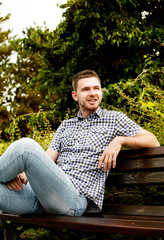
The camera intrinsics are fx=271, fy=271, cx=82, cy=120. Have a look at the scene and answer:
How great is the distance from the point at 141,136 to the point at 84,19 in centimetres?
529

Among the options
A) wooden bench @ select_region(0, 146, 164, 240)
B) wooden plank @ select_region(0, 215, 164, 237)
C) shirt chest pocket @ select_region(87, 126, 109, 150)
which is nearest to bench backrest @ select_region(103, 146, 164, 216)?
wooden bench @ select_region(0, 146, 164, 240)

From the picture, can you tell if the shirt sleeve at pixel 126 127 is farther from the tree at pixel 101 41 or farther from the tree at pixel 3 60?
the tree at pixel 3 60

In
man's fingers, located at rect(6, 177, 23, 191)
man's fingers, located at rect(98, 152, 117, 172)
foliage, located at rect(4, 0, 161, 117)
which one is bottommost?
man's fingers, located at rect(6, 177, 23, 191)

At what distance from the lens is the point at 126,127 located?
237 centimetres

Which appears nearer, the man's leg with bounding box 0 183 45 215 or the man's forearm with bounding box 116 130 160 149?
the man's leg with bounding box 0 183 45 215

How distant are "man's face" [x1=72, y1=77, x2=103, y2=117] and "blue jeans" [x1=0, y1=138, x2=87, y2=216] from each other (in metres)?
0.78

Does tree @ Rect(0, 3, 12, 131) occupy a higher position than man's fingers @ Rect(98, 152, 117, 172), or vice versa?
tree @ Rect(0, 3, 12, 131)

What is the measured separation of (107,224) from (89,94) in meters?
1.33

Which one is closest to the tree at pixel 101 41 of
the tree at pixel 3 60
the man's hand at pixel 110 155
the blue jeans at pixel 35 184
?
the man's hand at pixel 110 155

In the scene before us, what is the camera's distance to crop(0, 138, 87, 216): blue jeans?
1938 millimetres

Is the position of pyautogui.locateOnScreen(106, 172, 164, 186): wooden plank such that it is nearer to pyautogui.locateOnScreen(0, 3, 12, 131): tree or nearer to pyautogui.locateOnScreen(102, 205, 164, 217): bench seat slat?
pyautogui.locateOnScreen(102, 205, 164, 217): bench seat slat

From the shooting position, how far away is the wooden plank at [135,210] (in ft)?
Answer: 6.90

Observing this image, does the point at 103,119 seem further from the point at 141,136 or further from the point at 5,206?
the point at 5,206

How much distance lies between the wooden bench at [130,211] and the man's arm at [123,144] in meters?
0.07
